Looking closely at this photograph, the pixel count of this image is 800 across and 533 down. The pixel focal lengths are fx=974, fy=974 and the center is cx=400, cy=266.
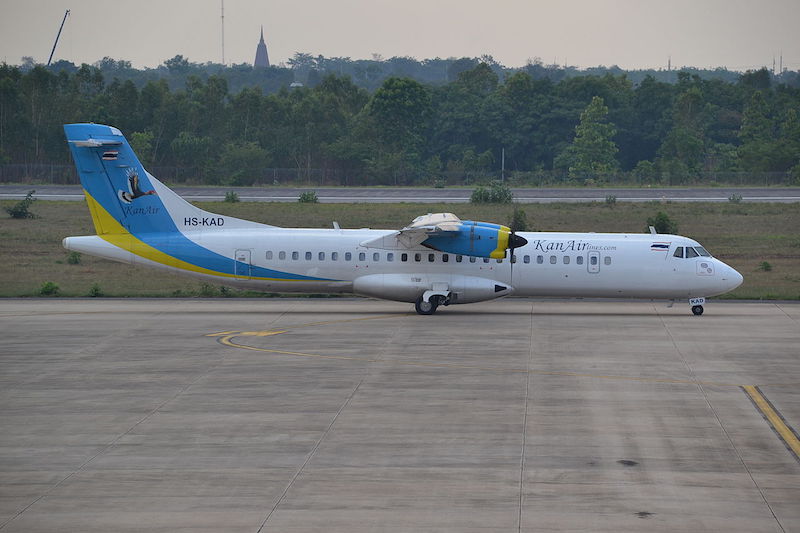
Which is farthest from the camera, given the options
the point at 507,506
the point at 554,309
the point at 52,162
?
the point at 52,162

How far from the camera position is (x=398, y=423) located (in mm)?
19406

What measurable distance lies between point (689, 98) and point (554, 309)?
243 feet

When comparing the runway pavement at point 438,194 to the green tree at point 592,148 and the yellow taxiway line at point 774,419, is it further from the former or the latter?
the yellow taxiway line at point 774,419

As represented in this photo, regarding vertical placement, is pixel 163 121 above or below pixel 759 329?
above

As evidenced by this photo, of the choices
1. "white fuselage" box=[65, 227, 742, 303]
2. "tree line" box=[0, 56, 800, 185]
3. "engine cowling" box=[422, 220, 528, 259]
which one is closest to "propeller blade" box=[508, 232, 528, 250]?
"engine cowling" box=[422, 220, 528, 259]

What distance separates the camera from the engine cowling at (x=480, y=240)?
1251 inches

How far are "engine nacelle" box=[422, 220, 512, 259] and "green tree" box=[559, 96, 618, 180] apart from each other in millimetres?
62065

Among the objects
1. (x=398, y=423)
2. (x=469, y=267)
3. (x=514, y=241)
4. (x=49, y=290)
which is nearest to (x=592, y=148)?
(x=469, y=267)

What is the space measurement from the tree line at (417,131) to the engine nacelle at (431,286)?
58.0 metres

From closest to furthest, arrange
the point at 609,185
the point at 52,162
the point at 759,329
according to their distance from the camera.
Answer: the point at 759,329, the point at 609,185, the point at 52,162

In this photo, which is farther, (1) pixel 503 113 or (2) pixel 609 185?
(1) pixel 503 113

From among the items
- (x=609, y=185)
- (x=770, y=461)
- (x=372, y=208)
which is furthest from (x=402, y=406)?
(x=609, y=185)

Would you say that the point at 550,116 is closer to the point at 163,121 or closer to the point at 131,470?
the point at 163,121

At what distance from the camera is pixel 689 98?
335ft
